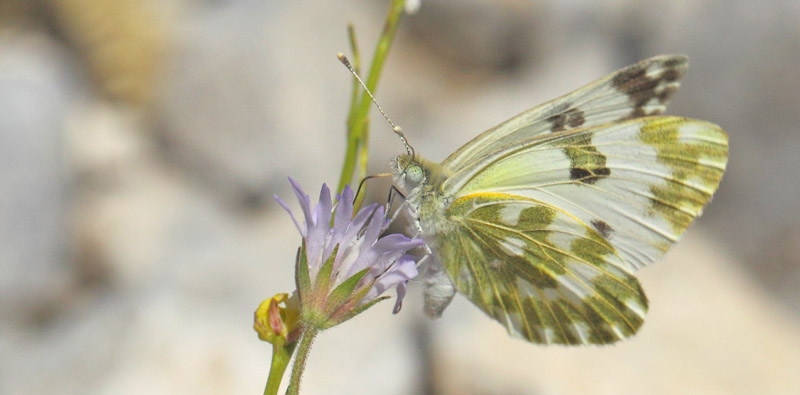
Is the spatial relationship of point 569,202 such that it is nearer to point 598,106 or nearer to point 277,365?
point 598,106


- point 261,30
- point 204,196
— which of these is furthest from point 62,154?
point 261,30

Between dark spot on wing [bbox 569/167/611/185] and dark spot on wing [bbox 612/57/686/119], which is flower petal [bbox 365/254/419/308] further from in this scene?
dark spot on wing [bbox 612/57/686/119]

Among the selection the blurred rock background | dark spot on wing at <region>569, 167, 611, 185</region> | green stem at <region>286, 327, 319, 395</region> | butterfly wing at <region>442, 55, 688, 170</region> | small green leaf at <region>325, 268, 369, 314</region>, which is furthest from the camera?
the blurred rock background

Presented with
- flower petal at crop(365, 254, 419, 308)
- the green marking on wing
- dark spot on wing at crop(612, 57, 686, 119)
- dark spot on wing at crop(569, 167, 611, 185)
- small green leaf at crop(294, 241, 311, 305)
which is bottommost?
the green marking on wing

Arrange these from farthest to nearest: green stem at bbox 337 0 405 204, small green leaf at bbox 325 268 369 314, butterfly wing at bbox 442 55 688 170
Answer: butterfly wing at bbox 442 55 688 170, green stem at bbox 337 0 405 204, small green leaf at bbox 325 268 369 314

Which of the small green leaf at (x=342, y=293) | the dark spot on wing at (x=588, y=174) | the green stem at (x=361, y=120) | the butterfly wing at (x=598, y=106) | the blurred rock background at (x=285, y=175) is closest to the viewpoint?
the small green leaf at (x=342, y=293)

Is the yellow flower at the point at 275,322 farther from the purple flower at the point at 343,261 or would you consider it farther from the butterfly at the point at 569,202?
the butterfly at the point at 569,202

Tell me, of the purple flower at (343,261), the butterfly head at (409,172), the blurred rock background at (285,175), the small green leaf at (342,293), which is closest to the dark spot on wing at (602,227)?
the butterfly head at (409,172)

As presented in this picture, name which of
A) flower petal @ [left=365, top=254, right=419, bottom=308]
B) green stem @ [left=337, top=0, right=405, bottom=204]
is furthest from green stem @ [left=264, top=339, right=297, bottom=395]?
green stem @ [left=337, top=0, right=405, bottom=204]
